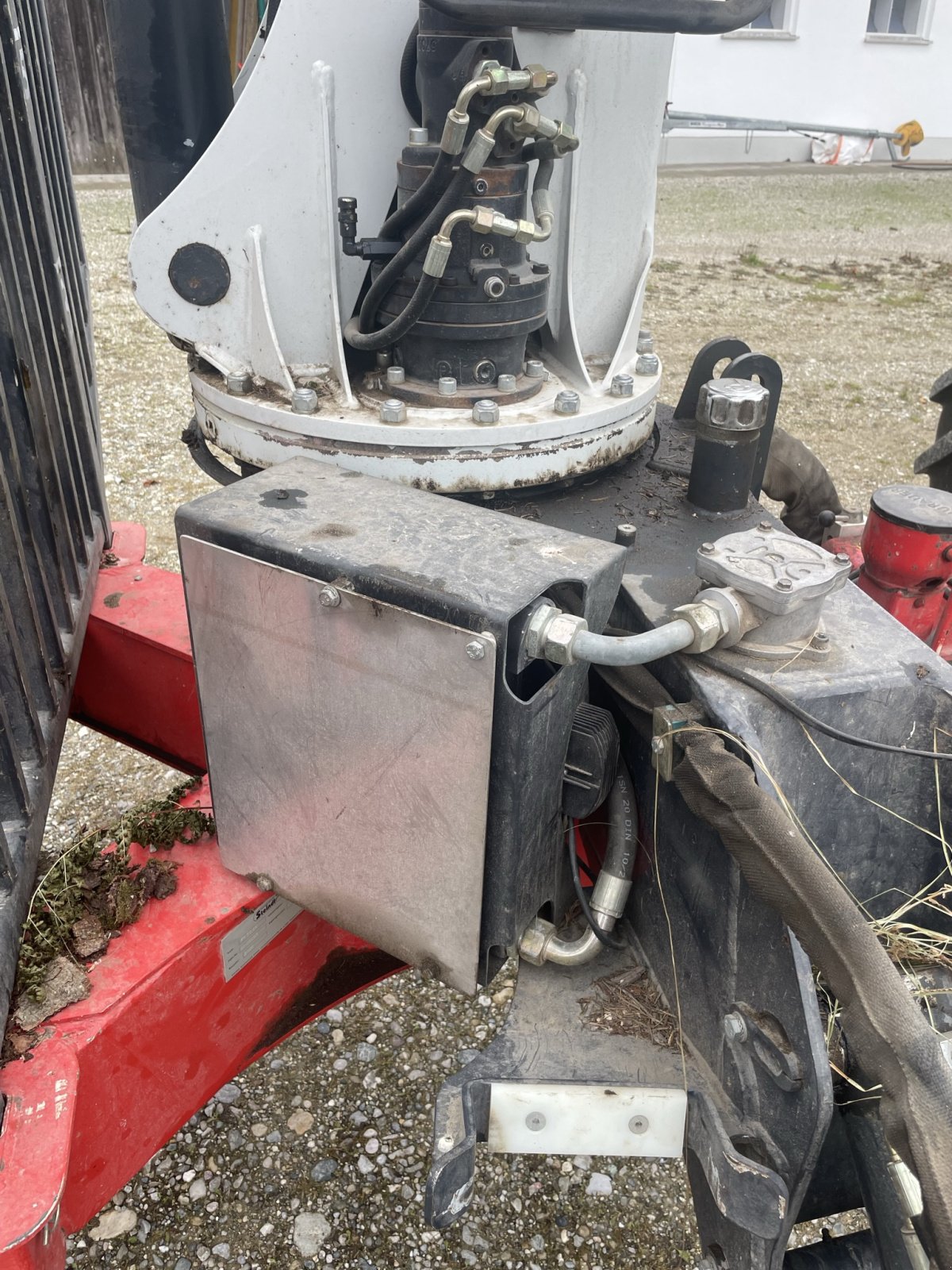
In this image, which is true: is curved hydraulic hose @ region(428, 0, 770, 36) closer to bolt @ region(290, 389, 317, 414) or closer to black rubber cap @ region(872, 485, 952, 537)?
bolt @ region(290, 389, 317, 414)

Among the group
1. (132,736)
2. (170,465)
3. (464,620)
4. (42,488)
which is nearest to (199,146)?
(42,488)

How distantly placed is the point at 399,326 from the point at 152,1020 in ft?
2.90

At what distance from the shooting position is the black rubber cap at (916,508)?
1.57 meters

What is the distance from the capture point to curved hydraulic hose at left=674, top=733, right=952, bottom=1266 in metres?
0.82

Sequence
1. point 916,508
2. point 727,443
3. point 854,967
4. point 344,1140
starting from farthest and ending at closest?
point 344,1140
point 916,508
point 727,443
point 854,967

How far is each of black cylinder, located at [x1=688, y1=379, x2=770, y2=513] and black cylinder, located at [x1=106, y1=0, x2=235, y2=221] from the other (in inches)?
34.9

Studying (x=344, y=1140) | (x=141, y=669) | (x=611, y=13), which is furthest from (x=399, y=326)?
(x=344, y=1140)

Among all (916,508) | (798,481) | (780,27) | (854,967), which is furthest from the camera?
(780,27)

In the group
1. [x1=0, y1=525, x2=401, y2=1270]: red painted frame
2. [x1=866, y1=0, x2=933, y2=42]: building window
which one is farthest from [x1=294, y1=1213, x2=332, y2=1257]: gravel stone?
[x1=866, y1=0, x2=933, y2=42]: building window

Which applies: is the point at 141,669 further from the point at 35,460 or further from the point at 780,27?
the point at 780,27

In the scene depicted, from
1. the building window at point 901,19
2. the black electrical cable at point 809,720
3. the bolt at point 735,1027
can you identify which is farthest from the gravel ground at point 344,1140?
the building window at point 901,19

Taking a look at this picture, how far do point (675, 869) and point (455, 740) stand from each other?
1.13ft

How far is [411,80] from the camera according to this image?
4.35ft

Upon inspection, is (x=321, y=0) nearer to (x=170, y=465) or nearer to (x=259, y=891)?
(x=259, y=891)
